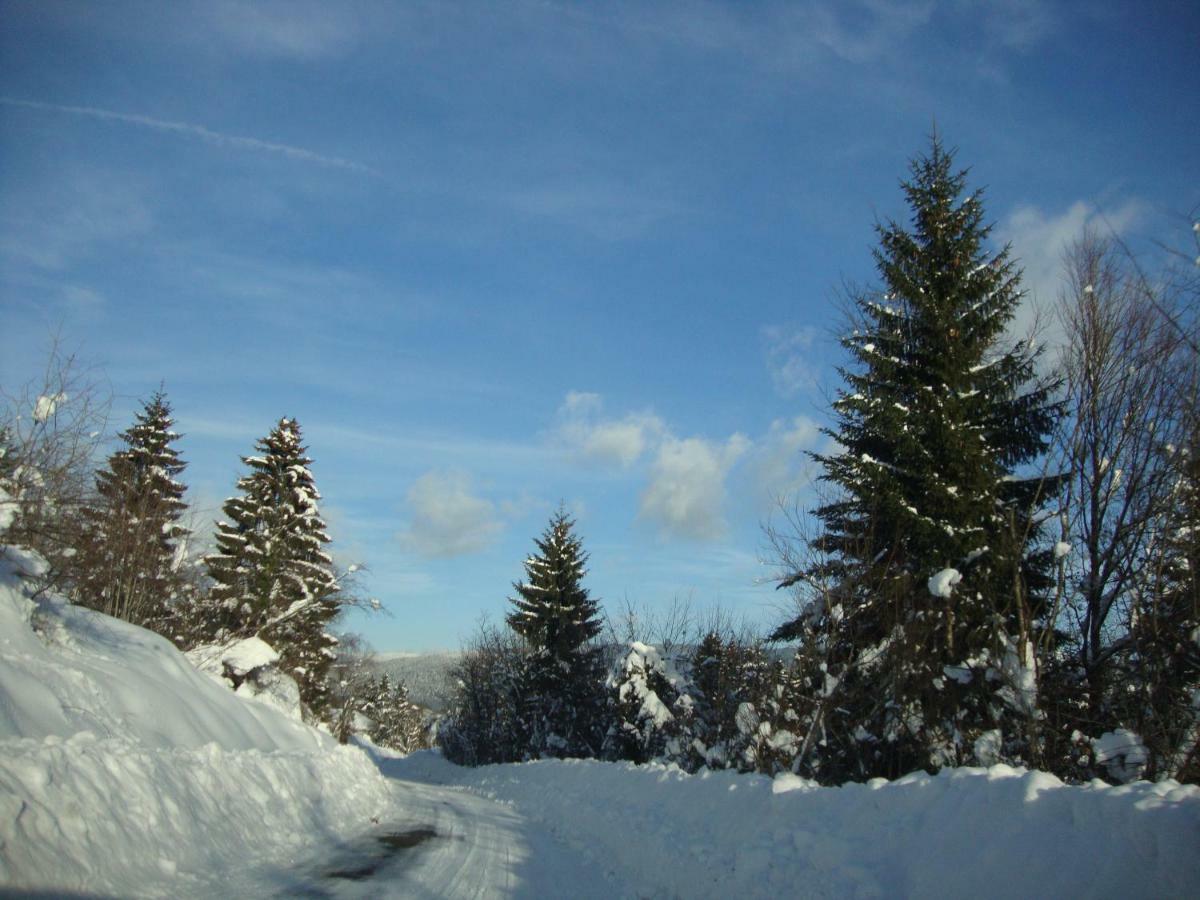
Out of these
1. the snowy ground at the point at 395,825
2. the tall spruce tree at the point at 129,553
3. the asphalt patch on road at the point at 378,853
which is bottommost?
the asphalt patch on road at the point at 378,853

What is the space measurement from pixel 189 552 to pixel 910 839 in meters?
22.1

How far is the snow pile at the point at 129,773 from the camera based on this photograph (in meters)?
5.35

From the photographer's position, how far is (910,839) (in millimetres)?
6352

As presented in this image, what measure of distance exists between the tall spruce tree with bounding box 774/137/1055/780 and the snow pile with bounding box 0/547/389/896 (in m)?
9.07

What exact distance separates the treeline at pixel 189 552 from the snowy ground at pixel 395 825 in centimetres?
121

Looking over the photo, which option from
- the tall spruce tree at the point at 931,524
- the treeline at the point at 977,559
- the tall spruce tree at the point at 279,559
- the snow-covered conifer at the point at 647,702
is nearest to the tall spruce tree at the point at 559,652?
the snow-covered conifer at the point at 647,702

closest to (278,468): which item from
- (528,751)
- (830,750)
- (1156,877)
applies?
(528,751)

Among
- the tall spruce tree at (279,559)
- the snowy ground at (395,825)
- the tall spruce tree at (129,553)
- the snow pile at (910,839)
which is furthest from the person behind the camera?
the tall spruce tree at (279,559)

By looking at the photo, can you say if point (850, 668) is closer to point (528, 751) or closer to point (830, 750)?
point (830, 750)

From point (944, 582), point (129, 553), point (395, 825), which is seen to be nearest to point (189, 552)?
point (129, 553)

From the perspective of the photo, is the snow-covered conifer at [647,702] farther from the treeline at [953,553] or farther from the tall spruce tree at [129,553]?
the tall spruce tree at [129,553]

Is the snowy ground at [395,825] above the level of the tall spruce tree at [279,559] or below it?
below

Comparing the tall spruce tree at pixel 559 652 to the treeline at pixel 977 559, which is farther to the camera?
the tall spruce tree at pixel 559 652

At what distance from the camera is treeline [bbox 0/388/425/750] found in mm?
10422
